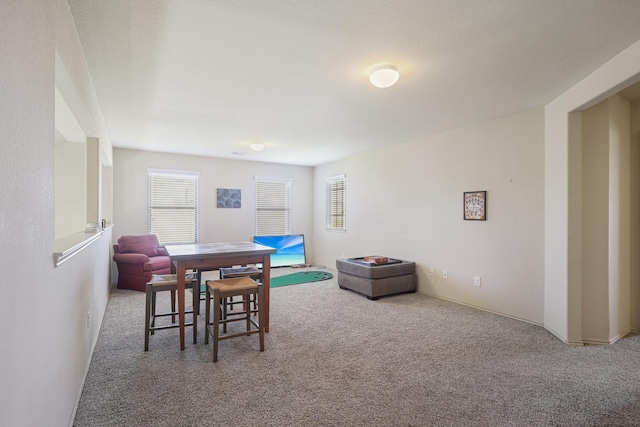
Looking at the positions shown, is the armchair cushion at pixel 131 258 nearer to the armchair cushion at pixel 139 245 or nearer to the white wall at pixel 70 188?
the armchair cushion at pixel 139 245

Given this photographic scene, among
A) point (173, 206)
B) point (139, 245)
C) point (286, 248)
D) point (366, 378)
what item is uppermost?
point (173, 206)

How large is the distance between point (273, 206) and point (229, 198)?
1055 millimetres

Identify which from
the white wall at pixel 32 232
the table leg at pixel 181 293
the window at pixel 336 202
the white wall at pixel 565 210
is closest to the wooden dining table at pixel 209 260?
the table leg at pixel 181 293

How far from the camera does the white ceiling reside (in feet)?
6.55

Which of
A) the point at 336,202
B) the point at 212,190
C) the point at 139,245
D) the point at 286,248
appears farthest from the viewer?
the point at 286,248

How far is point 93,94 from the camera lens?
3047 millimetres

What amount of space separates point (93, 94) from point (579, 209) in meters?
4.71

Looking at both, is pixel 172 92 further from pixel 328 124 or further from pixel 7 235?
pixel 7 235

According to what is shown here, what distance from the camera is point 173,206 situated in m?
6.58

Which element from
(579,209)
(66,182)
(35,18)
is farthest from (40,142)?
(579,209)

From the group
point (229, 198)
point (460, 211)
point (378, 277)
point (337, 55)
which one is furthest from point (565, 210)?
point (229, 198)

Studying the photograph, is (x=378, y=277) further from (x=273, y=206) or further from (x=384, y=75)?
(x=273, y=206)

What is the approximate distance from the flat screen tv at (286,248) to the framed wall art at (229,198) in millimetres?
841

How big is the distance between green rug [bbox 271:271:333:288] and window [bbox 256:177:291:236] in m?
1.42
